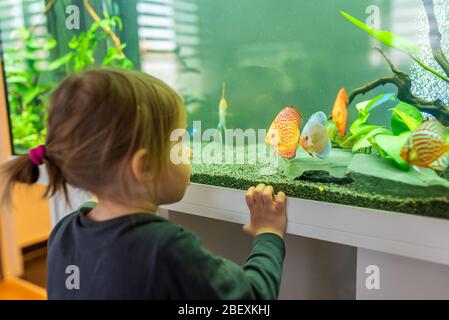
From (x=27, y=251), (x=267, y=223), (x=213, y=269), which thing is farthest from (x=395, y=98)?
(x=27, y=251)

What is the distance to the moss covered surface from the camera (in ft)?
2.26

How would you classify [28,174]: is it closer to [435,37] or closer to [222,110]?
[222,110]

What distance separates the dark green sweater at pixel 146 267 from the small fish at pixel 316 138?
28 cm

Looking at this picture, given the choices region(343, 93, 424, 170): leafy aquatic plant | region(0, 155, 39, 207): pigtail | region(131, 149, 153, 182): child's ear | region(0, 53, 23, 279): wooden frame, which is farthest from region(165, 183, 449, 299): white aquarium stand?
region(0, 53, 23, 279): wooden frame

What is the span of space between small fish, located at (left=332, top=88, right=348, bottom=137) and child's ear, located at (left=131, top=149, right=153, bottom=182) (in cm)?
43

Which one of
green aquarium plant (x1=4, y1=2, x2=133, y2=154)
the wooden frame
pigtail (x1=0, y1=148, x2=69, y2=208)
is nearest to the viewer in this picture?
pigtail (x1=0, y1=148, x2=69, y2=208)

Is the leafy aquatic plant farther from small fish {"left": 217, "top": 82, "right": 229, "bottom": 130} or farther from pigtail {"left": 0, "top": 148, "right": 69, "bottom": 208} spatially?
pigtail {"left": 0, "top": 148, "right": 69, "bottom": 208}

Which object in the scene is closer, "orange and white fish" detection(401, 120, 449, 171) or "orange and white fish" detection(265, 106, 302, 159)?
"orange and white fish" detection(401, 120, 449, 171)

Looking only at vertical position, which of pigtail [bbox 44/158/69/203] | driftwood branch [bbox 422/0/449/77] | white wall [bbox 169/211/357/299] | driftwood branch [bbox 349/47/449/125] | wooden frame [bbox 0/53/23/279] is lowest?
wooden frame [bbox 0/53/23/279]

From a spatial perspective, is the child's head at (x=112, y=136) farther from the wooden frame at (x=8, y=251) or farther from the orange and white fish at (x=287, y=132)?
the wooden frame at (x=8, y=251)

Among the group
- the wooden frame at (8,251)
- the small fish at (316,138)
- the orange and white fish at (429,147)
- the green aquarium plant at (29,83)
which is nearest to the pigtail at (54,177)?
the small fish at (316,138)

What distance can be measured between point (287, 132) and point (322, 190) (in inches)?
6.2

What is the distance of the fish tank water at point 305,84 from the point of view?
2.48 ft

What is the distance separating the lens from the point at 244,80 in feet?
3.55
